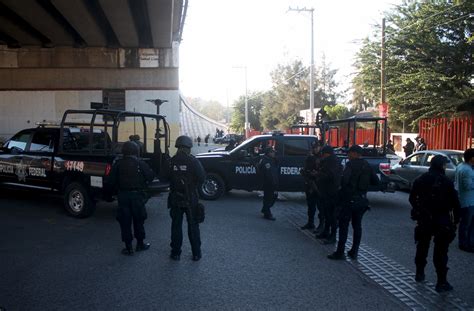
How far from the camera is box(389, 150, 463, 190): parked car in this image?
1265 centimetres

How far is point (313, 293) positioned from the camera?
→ 17.0 ft

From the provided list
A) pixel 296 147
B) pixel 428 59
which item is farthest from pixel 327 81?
pixel 296 147

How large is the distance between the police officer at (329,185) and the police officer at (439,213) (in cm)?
216

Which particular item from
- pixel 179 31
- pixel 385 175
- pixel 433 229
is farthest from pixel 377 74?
pixel 433 229

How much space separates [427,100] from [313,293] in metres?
21.0

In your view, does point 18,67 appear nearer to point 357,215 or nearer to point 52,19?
point 52,19

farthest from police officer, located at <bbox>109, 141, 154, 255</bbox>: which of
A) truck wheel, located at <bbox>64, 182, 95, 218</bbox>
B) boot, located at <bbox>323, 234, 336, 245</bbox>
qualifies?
boot, located at <bbox>323, 234, 336, 245</bbox>

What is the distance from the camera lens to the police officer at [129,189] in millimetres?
6676

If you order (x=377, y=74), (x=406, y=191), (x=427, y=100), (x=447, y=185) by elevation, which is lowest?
(x=406, y=191)

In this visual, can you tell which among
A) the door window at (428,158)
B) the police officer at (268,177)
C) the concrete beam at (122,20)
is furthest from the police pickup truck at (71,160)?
the door window at (428,158)

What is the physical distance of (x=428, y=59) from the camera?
24.3 m

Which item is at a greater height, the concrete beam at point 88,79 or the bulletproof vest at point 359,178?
the concrete beam at point 88,79

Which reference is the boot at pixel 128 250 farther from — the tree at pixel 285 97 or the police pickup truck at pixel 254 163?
the tree at pixel 285 97

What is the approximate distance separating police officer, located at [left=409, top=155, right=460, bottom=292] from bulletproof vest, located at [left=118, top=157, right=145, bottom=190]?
367 centimetres
